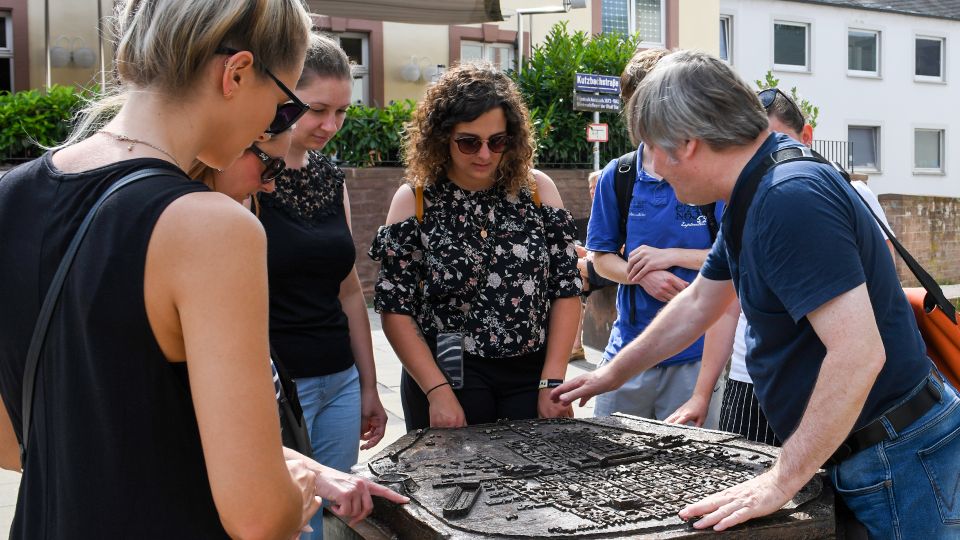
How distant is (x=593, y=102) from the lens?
10.5 m

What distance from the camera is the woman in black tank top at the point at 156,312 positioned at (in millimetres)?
1231

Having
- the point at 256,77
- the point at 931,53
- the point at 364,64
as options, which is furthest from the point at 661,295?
the point at 931,53

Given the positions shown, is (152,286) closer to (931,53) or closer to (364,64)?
(364,64)

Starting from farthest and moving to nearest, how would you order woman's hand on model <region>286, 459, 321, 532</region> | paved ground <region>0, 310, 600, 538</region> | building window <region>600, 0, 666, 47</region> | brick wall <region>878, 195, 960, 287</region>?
building window <region>600, 0, 666, 47</region>, brick wall <region>878, 195, 960, 287</region>, paved ground <region>0, 310, 600, 538</region>, woman's hand on model <region>286, 459, 321, 532</region>

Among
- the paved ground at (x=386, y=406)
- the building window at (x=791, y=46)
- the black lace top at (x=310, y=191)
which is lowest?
the paved ground at (x=386, y=406)

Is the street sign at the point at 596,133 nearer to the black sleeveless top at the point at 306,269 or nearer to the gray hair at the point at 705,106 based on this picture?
the black sleeveless top at the point at 306,269

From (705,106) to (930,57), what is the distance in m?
29.7

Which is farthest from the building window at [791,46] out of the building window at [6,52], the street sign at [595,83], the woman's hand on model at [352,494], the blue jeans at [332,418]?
the woman's hand on model at [352,494]

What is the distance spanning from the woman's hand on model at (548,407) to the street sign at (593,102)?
769 centimetres

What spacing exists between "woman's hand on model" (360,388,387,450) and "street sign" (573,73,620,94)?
7.53 metres

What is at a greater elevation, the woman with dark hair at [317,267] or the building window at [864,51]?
the building window at [864,51]

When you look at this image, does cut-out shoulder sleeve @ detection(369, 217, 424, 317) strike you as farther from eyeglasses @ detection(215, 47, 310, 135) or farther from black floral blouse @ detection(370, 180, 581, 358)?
eyeglasses @ detection(215, 47, 310, 135)

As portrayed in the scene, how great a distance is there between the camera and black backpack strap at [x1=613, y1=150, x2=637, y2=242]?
3453 mm

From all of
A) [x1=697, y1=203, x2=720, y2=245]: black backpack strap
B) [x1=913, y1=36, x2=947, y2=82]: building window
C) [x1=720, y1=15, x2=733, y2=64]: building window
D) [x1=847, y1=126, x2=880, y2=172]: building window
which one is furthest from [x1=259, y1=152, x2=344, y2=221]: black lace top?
[x1=913, y1=36, x2=947, y2=82]: building window
